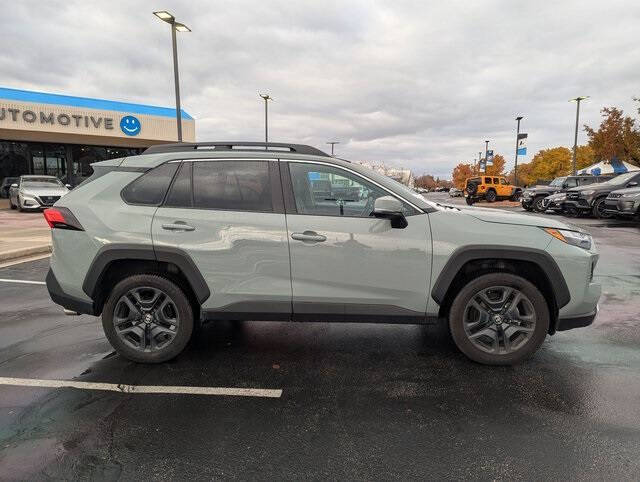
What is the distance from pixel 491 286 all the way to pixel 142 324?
9.78 feet

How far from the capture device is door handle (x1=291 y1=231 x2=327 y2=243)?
11.4 ft

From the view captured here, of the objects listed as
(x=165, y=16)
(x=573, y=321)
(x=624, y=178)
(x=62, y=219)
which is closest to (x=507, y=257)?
(x=573, y=321)

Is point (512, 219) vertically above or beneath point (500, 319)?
above

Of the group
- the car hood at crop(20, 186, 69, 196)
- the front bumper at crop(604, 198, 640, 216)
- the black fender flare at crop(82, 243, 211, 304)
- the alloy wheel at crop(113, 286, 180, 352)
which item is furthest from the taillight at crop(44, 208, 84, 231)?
the car hood at crop(20, 186, 69, 196)

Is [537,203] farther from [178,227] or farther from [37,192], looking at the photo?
[37,192]

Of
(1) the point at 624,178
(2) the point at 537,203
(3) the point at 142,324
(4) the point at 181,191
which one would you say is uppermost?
(1) the point at 624,178

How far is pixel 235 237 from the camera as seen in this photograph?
11.5 ft

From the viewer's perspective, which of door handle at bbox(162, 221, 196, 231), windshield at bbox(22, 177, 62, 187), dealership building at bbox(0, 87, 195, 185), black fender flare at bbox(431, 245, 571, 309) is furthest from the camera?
dealership building at bbox(0, 87, 195, 185)

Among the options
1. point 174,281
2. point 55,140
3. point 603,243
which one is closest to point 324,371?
point 174,281

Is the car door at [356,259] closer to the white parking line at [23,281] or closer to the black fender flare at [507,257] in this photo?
the black fender flare at [507,257]

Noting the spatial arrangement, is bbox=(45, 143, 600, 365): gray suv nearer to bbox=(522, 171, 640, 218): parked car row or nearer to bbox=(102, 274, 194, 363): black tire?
bbox=(102, 274, 194, 363): black tire

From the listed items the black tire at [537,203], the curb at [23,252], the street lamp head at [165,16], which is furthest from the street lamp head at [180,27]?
the black tire at [537,203]

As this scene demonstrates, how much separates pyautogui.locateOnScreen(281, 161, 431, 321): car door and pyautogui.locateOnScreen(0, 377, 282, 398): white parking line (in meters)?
0.70

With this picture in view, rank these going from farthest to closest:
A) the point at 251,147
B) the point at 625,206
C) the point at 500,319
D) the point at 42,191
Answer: the point at 42,191
the point at 625,206
the point at 251,147
the point at 500,319
